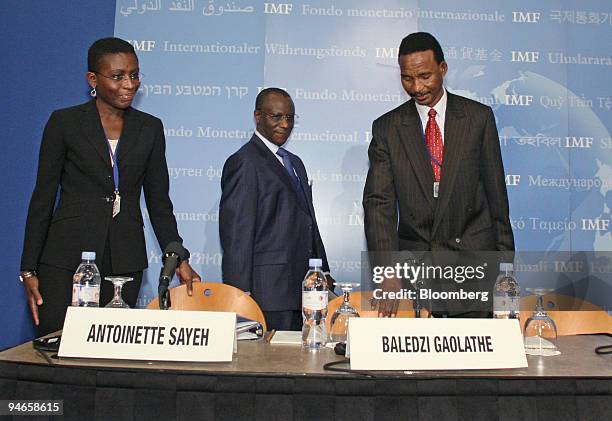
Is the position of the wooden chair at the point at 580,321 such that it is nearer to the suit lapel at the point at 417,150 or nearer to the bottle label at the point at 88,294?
the suit lapel at the point at 417,150

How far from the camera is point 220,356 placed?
1537 mm

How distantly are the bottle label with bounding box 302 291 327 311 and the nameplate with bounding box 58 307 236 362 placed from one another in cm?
38

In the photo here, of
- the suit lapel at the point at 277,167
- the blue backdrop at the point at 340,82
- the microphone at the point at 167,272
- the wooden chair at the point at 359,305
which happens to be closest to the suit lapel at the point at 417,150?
the wooden chair at the point at 359,305

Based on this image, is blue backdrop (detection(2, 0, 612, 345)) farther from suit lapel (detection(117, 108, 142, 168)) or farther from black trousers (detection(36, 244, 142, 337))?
black trousers (detection(36, 244, 142, 337))

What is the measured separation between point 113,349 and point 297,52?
10.4 ft

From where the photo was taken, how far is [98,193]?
104 inches

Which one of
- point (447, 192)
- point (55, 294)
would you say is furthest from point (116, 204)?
point (447, 192)

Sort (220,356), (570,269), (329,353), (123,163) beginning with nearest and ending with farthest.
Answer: (220,356) → (329,353) → (123,163) → (570,269)

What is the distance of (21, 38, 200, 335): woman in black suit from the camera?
249 centimetres

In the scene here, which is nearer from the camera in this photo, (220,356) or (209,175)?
(220,356)

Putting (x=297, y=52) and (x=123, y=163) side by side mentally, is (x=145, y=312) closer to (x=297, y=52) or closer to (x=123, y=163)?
(x=123, y=163)

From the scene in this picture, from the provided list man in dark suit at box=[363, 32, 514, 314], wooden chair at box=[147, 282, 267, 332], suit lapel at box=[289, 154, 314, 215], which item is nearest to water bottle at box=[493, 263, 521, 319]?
man in dark suit at box=[363, 32, 514, 314]

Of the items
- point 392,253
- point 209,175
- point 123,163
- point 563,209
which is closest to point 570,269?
point 563,209

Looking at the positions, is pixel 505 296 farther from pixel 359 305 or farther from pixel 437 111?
pixel 437 111
